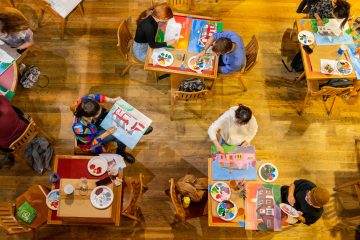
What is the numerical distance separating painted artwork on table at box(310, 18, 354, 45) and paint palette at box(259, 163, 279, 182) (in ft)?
7.27

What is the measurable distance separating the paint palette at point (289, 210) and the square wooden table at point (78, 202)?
6.63 ft

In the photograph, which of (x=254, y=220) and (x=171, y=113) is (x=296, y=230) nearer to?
(x=254, y=220)

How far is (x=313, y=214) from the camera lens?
4320 millimetres

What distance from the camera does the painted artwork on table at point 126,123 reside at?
185 inches

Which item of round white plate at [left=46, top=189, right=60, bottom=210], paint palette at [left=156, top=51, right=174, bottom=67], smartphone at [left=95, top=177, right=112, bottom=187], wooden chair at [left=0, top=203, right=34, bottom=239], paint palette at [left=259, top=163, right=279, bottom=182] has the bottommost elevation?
wooden chair at [left=0, top=203, right=34, bottom=239]

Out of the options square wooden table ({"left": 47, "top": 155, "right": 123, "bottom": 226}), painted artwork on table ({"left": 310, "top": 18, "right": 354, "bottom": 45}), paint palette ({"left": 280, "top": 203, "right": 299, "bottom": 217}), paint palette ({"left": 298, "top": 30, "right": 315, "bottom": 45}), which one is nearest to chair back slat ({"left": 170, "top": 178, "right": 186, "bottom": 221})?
square wooden table ({"left": 47, "top": 155, "right": 123, "bottom": 226})

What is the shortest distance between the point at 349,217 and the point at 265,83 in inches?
99.5

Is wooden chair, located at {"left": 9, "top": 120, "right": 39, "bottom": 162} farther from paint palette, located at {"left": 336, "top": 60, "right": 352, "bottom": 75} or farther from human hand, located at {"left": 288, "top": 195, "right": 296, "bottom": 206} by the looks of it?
paint palette, located at {"left": 336, "top": 60, "right": 352, "bottom": 75}

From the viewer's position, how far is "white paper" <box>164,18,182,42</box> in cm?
525

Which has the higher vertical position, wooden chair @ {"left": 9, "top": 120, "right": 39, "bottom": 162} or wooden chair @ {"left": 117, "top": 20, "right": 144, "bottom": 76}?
wooden chair @ {"left": 117, "top": 20, "right": 144, "bottom": 76}

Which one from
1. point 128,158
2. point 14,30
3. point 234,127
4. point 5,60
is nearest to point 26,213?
point 128,158

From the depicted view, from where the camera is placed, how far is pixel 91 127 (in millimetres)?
4527

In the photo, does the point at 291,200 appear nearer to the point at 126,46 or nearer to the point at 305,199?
the point at 305,199

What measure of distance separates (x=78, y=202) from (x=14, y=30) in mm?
2669
